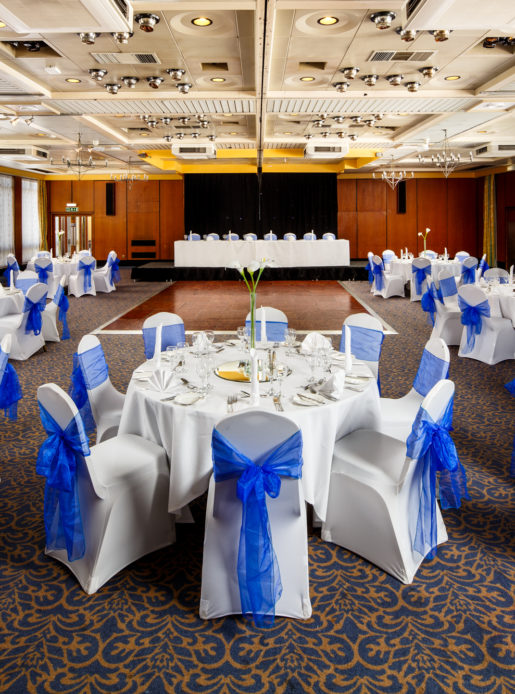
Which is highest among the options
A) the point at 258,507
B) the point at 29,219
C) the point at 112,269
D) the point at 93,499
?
the point at 29,219

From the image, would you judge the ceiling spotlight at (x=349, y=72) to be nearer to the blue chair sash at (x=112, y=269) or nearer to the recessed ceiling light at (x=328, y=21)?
the recessed ceiling light at (x=328, y=21)

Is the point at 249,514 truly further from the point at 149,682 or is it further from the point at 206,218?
the point at 206,218

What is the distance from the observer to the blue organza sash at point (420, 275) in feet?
40.1

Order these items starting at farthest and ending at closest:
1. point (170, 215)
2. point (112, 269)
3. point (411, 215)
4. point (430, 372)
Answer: point (170, 215), point (411, 215), point (112, 269), point (430, 372)

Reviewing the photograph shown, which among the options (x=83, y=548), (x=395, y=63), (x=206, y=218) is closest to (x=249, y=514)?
(x=83, y=548)

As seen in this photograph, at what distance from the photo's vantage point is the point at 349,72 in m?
7.90

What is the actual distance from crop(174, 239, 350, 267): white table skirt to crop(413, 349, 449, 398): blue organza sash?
44.0 ft

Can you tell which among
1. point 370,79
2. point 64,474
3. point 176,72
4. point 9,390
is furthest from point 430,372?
point 176,72

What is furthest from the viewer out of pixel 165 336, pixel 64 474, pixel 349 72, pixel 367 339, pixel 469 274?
pixel 469 274

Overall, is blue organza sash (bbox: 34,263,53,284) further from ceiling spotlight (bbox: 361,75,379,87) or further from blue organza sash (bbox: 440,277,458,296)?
blue organza sash (bbox: 440,277,458,296)

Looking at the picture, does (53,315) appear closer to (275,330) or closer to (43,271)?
(43,271)

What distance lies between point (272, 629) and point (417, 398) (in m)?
2.19

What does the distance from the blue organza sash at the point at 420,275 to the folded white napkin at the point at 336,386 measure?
9.64 meters

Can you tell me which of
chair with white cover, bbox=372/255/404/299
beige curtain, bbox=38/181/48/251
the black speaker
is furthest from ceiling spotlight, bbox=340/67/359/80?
beige curtain, bbox=38/181/48/251
